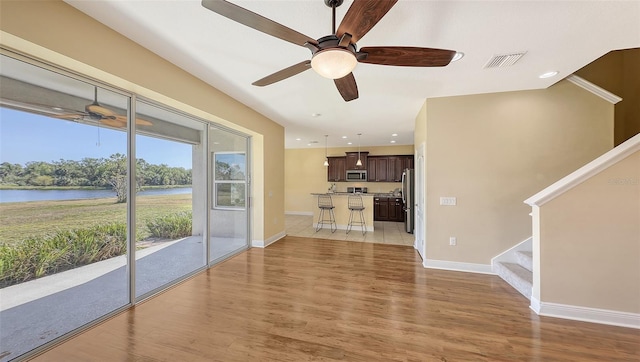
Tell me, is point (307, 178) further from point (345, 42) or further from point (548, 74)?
point (345, 42)

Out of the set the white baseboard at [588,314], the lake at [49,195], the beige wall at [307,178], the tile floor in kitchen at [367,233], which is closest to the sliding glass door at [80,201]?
the lake at [49,195]

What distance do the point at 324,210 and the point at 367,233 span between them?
1.45 meters

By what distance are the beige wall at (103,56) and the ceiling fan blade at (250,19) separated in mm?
1432

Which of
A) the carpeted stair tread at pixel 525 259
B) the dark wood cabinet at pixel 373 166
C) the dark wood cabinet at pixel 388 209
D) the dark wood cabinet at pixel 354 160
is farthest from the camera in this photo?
the dark wood cabinet at pixel 354 160

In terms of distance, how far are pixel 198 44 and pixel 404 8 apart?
191 centimetres

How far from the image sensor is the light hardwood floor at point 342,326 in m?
1.83

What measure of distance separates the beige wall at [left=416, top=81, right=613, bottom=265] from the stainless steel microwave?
15.5ft

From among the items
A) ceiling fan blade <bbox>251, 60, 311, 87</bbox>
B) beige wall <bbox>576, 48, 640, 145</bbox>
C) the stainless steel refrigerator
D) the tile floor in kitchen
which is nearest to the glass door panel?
ceiling fan blade <bbox>251, 60, 311, 87</bbox>

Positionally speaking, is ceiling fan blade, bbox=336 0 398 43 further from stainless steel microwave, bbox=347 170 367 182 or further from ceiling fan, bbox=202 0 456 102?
stainless steel microwave, bbox=347 170 367 182

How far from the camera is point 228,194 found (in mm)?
4281

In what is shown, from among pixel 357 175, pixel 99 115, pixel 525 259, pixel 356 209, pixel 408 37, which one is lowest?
pixel 525 259

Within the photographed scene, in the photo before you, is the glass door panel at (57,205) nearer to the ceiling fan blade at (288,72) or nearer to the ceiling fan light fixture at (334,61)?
the ceiling fan blade at (288,72)

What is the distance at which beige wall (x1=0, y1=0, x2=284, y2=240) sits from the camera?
1544mm

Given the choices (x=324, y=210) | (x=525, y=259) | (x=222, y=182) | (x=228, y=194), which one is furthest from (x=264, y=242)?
(x=525, y=259)
